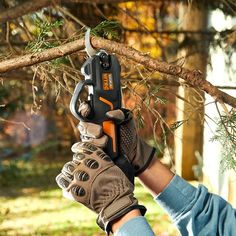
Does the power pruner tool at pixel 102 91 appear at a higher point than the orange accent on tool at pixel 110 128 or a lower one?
higher

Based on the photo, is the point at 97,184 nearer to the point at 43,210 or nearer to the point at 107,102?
the point at 107,102

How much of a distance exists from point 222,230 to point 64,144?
11.8 metres

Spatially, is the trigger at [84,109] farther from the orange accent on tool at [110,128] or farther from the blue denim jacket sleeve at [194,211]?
the blue denim jacket sleeve at [194,211]

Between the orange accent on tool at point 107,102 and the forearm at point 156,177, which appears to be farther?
the forearm at point 156,177

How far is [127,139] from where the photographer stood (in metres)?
1.90

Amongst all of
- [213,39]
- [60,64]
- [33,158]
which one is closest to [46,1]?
[60,64]

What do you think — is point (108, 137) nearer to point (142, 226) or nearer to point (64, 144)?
point (142, 226)

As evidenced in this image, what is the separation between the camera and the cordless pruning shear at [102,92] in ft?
5.60

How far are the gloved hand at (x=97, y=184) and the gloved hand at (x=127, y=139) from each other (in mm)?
33

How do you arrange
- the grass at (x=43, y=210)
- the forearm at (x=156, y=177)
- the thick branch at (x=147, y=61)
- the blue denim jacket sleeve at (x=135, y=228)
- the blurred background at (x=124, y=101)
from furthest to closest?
the grass at (x=43, y=210) → the blurred background at (x=124, y=101) → the forearm at (x=156, y=177) → the thick branch at (x=147, y=61) → the blue denim jacket sleeve at (x=135, y=228)

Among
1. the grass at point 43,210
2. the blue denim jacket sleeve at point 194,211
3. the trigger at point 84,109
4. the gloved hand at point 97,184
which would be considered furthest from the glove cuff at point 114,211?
the grass at point 43,210

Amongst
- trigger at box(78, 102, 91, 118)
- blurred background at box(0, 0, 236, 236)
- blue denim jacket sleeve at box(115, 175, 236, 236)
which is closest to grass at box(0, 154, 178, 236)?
blurred background at box(0, 0, 236, 236)

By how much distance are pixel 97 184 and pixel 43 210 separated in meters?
7.05

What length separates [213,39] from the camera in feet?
20.5
